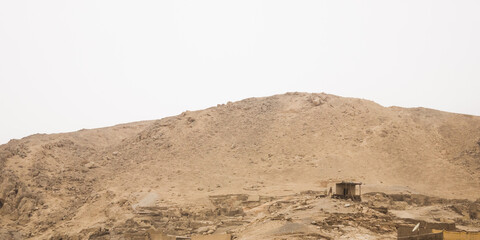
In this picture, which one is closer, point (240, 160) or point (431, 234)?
point (431, 234)

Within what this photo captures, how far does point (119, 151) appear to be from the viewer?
33875 mm

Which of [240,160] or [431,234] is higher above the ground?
[240,160]

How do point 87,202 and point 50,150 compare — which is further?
point 50,150

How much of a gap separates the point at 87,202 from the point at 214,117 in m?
10.8

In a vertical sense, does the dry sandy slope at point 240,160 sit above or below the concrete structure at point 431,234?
above

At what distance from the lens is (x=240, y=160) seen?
97.8 feet

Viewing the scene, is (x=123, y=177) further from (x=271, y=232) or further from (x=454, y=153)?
(x=454, y=153)

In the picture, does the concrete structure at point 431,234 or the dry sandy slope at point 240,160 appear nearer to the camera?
the concrete structure at point 431,234

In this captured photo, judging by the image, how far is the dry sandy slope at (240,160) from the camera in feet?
85.5

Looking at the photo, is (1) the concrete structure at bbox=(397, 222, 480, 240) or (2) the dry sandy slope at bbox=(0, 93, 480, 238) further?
(2) the dry sandy slope at bbox=(0, 93, 480, 238)

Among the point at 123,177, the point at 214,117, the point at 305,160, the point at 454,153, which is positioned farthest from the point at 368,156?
the point at 123,177

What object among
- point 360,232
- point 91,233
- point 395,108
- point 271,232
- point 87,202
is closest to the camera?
point 360,232

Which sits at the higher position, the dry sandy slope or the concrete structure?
the dry sandy slope

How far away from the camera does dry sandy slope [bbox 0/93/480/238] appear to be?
1026 inches
